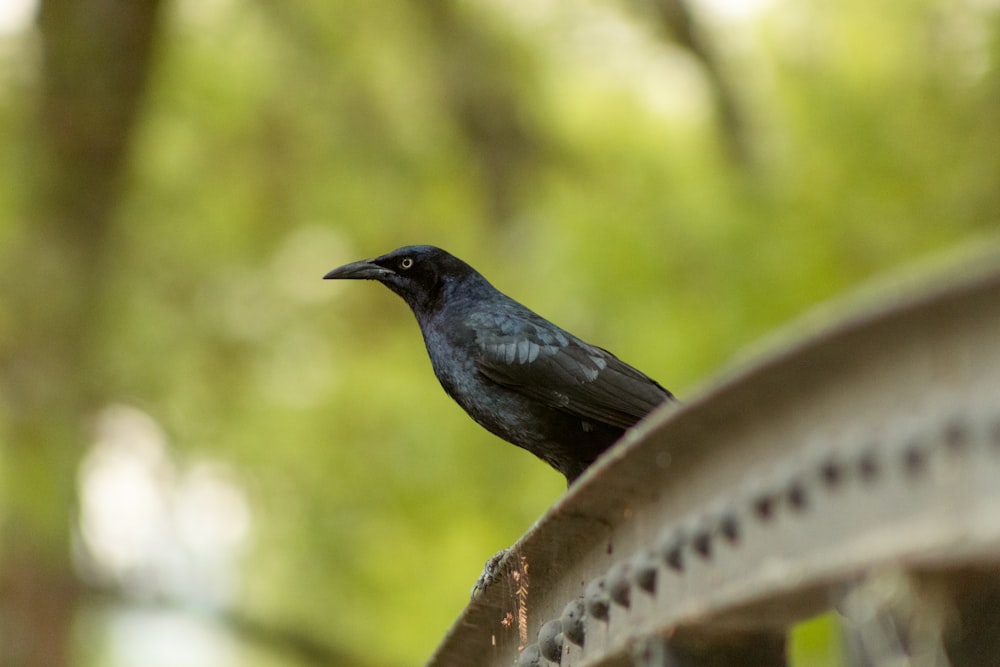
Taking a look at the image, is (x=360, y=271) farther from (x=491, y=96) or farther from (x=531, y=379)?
(x=491, y=96)

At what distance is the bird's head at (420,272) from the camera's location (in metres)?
3.63

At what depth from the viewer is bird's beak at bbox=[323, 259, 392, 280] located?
3.32 m

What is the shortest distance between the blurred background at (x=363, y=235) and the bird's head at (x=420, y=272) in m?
1.57

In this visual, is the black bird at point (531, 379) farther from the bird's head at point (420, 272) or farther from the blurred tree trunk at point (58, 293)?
the blurred tree trunk at point (58, 293)

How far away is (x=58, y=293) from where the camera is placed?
7.10 metres

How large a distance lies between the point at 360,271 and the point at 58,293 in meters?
4.19

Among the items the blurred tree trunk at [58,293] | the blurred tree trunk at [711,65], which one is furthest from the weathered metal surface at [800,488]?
the blurred tree trunk at [58,293]

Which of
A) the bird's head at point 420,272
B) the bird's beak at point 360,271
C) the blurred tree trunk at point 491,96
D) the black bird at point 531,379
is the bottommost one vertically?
the black bird at point 531,379

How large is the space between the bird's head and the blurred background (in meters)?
1.57

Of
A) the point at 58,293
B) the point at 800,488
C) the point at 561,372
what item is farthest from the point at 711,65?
the point at 800,488

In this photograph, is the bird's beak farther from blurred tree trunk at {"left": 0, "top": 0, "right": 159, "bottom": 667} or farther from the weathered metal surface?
blurred tree trunk at {"left": 0, "top": 0, "right": 159, "bottom": 667}

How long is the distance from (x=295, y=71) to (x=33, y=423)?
121 inches

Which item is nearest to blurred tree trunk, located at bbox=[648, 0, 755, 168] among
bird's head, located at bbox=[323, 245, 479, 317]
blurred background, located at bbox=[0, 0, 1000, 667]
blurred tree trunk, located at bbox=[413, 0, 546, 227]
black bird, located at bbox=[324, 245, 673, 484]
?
blurred background, located at bbox=[0, 0, 1000, 667]

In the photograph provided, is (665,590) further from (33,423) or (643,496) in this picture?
(33,423)
